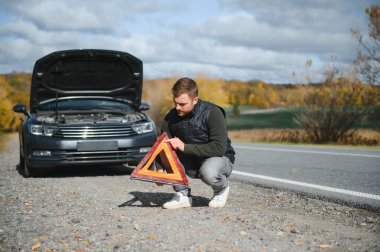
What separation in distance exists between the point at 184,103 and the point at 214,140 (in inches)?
18.8

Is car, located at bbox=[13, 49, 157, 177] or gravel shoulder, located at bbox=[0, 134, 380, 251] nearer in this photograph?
gravel shoulder, located at bbox=[0, 134, 380, 251]

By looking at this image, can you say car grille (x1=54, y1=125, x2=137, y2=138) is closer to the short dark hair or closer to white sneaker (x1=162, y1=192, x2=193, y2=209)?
white sneaker (x1=162, y1=192, x2=193, y2=209)

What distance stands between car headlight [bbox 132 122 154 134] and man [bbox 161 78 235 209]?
8.86 ft

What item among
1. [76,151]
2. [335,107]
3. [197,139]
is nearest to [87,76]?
[76,151]

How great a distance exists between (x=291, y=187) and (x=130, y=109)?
3289 millimetres

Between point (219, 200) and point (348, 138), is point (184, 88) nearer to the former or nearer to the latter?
point (219, 200)

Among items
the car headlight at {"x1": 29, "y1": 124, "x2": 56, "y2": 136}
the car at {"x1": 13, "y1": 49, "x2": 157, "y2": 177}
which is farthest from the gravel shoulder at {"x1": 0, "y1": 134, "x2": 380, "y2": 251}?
the car headlight at {"x1": 29, "y1": 124, "x2": 56, "y2": 136}

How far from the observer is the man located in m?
4.55

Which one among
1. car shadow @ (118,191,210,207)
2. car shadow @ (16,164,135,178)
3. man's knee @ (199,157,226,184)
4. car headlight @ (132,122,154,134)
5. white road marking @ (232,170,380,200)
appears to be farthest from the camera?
car shadow @ (16,164,135,178)

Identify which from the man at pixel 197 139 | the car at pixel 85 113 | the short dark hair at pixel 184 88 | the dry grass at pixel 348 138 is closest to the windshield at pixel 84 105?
the car at pixel 85 113

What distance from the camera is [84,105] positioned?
818cm

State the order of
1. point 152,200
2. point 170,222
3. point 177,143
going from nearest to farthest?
1. point 170,222
2. point 177,143
3. point 152,200

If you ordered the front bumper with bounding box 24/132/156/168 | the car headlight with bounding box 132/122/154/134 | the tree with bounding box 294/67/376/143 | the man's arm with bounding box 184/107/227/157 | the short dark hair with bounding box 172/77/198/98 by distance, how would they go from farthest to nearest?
1. the tree with bounding box 294/67/376/143
2. the car headlight with bounding box 132/122/154/134
3. the front bumper with bounding box 24/132/156/168
4. the man's arm with bounding box 184/107/227/157
5. the short dark hair with bounding box 172/77/198/98

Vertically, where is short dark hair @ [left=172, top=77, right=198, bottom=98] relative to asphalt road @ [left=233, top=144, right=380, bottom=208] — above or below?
above
